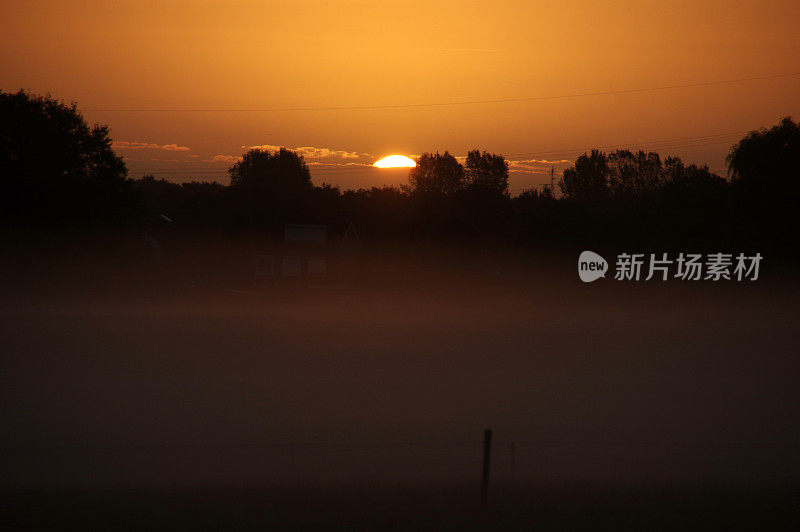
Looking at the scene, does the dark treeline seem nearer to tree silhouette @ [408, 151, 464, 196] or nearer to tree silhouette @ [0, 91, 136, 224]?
tree silhouette @ [0, 91, 136, 224]

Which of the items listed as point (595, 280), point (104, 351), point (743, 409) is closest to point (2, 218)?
point (104, 351)

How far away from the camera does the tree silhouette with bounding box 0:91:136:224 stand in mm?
35125

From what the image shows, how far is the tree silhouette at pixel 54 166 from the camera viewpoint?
35.1 meters

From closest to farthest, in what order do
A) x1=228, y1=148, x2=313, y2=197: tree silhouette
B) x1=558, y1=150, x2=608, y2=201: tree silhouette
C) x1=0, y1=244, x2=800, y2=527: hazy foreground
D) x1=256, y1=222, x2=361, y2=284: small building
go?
x1=0, y1=244, x2=800, y2=527: hazy foreground, x1=256, y1=222, x2=361, y2=284: small building, x1=558, y1=150, x2=608, y2=201: tree silhouette, x1=228, y1=148, x2=313, y2=197: tree silhouette

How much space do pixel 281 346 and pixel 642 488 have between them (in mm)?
18835

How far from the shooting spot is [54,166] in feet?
119

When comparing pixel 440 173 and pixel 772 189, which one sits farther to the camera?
pixel 440 173

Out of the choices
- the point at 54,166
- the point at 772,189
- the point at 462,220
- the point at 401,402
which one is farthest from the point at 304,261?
the point at 401,402

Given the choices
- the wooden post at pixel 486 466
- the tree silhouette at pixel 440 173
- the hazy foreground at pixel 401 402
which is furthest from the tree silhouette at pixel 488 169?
the wooden post at pixel 486 466

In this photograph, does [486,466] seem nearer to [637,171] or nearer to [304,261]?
[304,261]

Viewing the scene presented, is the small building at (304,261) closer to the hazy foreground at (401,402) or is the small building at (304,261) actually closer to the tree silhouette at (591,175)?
the hazy foreground at (401,402)

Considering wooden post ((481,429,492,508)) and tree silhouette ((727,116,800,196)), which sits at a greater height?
tree silhouette ((727,116,800,196))

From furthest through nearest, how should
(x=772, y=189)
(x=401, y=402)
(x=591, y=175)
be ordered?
(x=591, y=175)
(x=772, y=189)
(x=401, y=402)

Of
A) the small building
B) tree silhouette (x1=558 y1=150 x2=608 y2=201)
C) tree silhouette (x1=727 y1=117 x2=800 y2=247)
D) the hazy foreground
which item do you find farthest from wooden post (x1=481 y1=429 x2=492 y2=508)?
tree silhouette (x1=558 y1=150 x2=608 y2=201)
